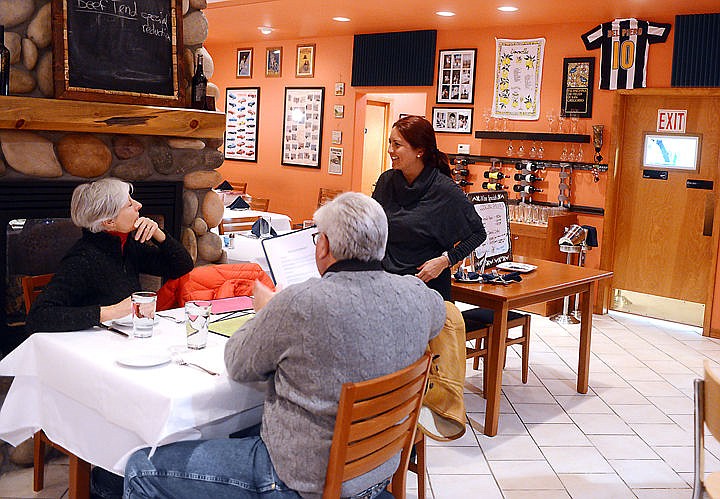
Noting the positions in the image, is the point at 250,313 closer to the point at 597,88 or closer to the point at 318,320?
the point at 318,320

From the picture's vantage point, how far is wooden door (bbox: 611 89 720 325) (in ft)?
21.7

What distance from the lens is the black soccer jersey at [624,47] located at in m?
6.72

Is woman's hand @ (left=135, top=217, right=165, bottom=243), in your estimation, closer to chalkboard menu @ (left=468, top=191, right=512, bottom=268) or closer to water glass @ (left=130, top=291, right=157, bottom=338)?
water glass @ (left=130, top=291, right=157, bottom=338)

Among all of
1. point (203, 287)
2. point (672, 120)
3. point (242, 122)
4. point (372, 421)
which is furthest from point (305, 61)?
point (372, 421)

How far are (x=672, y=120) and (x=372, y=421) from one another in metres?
5.73

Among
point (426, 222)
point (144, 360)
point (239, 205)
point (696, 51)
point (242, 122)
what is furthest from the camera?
point (242, 122)

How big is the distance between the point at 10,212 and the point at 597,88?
5.47 meters

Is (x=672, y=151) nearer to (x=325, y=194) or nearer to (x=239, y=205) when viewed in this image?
(x=239, y=205)

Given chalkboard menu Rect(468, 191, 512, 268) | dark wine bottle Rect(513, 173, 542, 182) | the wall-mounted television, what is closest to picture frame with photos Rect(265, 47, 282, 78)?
dark wine bottle Rect(513, 173, 542, 182)

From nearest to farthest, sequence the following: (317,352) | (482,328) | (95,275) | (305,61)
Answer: (317,352) < (95,275) < (482,328) < (305,61)

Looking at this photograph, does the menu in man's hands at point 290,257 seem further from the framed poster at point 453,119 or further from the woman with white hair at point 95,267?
the framed poster at point 453,119

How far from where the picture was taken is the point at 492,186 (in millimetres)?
7590

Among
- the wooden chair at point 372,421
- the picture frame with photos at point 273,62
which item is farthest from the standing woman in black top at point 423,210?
the picture frame with photos at point 273,62

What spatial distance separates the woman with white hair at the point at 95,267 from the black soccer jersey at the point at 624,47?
203 inches
